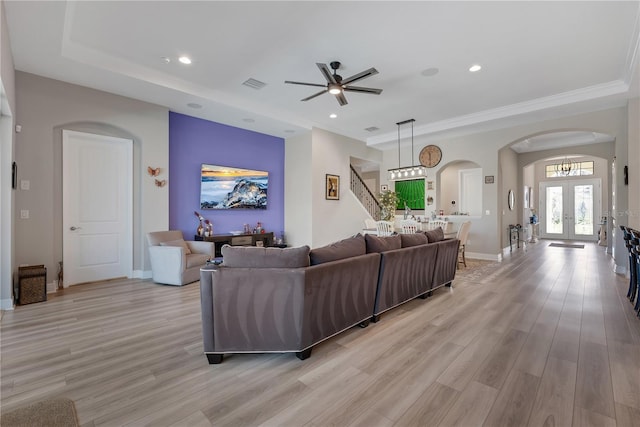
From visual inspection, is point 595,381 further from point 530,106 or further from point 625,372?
point 530,106

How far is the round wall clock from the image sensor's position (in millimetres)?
7844

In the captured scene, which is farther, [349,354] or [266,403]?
[349,354]

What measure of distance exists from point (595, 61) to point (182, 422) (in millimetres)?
6370

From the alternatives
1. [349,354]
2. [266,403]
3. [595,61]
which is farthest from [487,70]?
[266,403]

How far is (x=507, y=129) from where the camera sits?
6.81m

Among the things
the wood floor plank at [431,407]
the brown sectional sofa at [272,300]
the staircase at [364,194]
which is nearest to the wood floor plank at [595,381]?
the wood floor plank at [431,407]

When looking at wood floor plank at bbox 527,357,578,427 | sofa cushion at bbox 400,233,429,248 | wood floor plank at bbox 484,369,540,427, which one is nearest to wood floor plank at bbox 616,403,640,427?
wood floor plank at bbox 527,357,578,427

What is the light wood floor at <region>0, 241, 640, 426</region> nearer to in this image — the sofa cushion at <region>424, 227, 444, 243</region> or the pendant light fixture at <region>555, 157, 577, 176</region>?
the sofa cushion at <region>424, 227, 444, 243</region>

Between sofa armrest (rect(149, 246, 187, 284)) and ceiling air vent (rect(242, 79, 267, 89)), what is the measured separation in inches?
115

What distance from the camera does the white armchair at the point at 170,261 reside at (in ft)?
15.0

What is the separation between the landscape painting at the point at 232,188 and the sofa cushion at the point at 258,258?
4.06 m

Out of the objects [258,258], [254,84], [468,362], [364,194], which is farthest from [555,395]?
[364,194]

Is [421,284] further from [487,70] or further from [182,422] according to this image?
[487,70]

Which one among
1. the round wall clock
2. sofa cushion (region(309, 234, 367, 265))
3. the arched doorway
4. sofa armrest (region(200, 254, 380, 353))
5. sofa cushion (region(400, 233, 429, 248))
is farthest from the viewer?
the arched doorway
